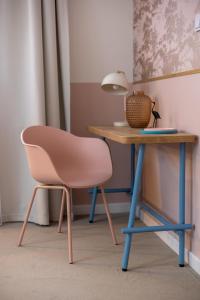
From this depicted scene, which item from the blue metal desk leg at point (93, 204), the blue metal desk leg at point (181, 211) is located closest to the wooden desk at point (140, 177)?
the blue metal desk leg at point (181, 211)

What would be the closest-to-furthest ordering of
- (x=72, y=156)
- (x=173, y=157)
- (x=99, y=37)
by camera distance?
(x=173, y=157)
(x=72, y=156)
(x=99, y=37)

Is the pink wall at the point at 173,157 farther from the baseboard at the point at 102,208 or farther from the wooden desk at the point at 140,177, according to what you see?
the baseboard at the point at 102,208

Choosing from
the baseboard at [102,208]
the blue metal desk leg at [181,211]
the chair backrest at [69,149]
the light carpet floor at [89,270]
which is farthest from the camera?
the baseboard at [102,208]

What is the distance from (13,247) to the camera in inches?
102

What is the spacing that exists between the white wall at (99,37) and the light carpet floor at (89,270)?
124 cm

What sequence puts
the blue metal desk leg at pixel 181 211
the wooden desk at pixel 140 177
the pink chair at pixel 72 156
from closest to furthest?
the wooden desk at pixel 140 177, the blue metal desk leg at pixel 181 211, the pink chair at pixel 72 156

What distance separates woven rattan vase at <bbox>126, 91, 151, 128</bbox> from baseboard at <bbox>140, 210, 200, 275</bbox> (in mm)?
678

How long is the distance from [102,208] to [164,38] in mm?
1418

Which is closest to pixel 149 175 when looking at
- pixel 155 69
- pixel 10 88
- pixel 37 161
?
pixel 155 69

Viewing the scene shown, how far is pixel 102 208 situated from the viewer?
3.36 meters

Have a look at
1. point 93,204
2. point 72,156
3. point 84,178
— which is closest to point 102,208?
point 93,204

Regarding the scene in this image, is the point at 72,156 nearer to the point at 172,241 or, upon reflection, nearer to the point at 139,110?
the point at 139,110

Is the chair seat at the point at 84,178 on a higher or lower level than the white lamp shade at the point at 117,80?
lower

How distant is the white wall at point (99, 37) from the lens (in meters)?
3.19
